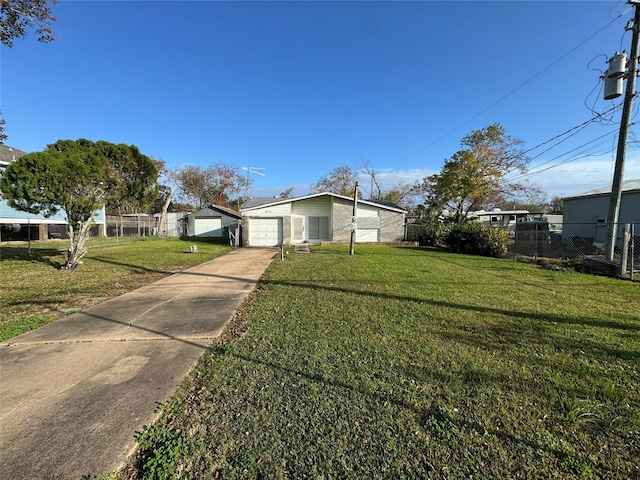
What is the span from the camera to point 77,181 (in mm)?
8797

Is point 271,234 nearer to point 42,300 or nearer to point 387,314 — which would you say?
point 42,300

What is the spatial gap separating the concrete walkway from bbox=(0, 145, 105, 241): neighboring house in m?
18.4

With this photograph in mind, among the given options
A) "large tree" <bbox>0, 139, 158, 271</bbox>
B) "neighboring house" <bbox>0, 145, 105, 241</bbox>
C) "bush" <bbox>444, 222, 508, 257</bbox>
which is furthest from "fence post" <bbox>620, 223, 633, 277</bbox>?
"neighboring house" <bbox>0, 145, 105, 241</bbox>

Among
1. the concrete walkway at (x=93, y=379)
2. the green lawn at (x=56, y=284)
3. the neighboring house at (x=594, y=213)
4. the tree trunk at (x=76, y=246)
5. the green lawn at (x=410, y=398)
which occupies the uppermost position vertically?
the neighboring house at (x=594, y=213)

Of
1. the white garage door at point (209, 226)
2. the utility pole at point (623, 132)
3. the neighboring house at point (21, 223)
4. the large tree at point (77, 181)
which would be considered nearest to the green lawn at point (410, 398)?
the utility pole at point (623, 132)

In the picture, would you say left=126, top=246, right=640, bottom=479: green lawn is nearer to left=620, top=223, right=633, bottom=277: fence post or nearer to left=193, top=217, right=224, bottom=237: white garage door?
left=620, top=223, right=633, bottom=277: fence post

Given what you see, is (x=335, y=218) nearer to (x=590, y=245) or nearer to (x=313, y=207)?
(x=313, y=207)

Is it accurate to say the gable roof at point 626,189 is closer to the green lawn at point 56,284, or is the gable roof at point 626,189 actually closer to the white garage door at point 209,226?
the green lawn at point 56,284

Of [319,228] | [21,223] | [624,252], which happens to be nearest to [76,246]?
[319,228]

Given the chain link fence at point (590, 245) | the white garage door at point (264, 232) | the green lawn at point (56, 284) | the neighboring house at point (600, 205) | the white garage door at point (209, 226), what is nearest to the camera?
the green lawn at point (56, 284)

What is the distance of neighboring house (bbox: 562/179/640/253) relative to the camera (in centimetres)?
1365

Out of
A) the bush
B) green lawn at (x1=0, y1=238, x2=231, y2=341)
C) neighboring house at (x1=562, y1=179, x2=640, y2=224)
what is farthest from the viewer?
neighboring house at (x1=562, y1=179, x2=640, y2=224)

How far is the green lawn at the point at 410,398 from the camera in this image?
5.89 ft

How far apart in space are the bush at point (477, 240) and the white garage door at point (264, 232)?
10117 millimetres
